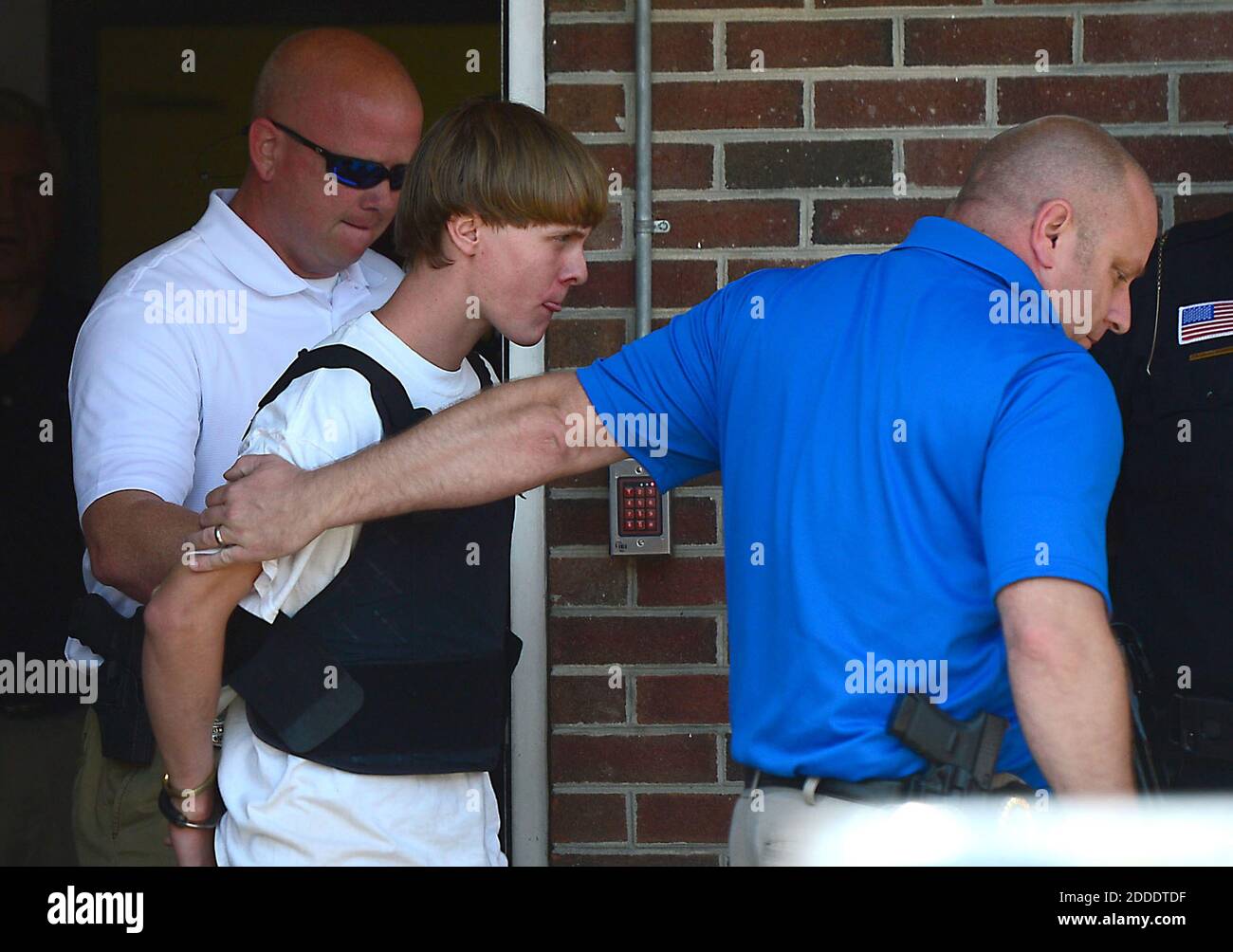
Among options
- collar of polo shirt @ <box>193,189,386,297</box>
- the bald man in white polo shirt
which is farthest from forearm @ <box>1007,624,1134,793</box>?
collar of polo shirt @ <box>193,189,386,297</box>

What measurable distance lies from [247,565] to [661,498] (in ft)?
3.79

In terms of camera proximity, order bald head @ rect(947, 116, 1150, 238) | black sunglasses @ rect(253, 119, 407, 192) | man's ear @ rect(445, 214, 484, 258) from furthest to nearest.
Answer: black sunglasses @ rect(253, 119, 407, 192) < man's ear @ rect(445, 214, 484, 258) < bald head @ rect(947, 116, 1150, 238)

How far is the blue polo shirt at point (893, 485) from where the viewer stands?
1634 millimetres

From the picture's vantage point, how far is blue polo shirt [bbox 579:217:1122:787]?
1.63m

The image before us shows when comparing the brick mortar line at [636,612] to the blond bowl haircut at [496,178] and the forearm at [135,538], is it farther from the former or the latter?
the blond bowl haircut at [496,178]

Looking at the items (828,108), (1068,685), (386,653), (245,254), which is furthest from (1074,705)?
(245,254)

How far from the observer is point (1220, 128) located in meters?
2.88

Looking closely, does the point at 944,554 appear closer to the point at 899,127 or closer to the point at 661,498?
the point at 661,498

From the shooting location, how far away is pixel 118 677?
2361mm

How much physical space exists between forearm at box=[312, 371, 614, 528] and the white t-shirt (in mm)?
76

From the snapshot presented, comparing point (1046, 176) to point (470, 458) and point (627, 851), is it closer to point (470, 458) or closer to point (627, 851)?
point (470, 458)

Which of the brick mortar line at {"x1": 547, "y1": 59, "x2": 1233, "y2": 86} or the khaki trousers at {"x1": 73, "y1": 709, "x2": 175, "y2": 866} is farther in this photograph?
the brick mortar line at {"x1": 547, "y1": 59, "x2": 1233, "y2": 86}

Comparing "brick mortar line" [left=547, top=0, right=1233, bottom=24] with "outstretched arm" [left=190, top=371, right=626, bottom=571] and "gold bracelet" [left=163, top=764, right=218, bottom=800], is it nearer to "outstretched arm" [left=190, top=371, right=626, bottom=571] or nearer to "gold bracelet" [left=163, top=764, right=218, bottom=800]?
"outstretched arm" [left=190, top=371, right=626, bottom=571]

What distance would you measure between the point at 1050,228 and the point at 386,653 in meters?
1.08
